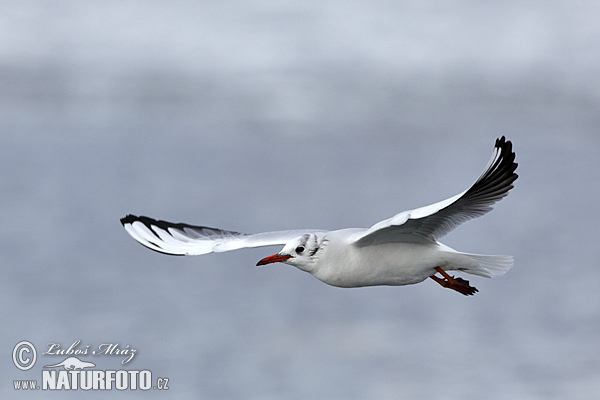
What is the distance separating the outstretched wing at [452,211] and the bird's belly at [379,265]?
69 millimetres

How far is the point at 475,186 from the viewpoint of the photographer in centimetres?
594

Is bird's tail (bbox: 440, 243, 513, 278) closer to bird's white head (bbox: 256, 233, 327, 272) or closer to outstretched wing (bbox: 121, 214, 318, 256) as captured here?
bird's white head (bbox: 256, 233, 327, 272)

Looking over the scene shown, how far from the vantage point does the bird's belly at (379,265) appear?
6.57 metres

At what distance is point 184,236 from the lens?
29.4 feet

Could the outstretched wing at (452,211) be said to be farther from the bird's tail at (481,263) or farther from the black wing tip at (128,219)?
the black wing tip at (128,219)

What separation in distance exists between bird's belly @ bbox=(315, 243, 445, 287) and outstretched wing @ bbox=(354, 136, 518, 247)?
0.07 m

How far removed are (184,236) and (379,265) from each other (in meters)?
3.05

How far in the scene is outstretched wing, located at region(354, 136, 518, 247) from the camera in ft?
19.2

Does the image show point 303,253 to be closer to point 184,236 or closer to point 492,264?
point 492,264

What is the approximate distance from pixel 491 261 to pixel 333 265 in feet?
4.65

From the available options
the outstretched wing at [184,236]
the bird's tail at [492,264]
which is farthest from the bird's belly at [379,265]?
the outstretched wing at [184,236]

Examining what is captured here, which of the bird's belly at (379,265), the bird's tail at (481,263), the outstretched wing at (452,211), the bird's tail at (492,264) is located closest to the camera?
the outstretched wing at (452,211)

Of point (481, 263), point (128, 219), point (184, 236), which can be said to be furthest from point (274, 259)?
point (128, 219)

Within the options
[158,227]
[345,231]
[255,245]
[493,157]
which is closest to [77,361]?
[158,227]
